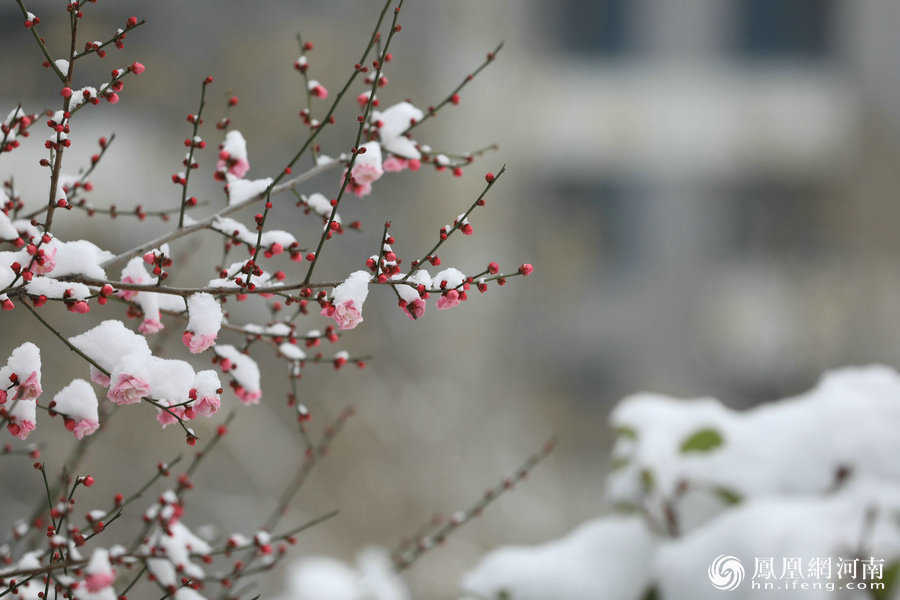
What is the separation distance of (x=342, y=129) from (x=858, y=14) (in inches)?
189

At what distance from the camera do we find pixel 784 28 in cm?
782

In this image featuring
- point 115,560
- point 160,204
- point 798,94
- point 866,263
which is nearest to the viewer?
point 115,560

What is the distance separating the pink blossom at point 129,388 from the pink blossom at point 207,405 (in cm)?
6

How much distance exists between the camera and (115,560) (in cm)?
91

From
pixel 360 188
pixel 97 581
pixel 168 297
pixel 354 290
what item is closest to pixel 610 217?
pixel 360 188

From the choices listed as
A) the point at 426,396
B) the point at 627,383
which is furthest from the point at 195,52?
the point at 627,383

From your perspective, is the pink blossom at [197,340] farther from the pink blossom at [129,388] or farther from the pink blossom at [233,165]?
the pink blossom at [233,165]

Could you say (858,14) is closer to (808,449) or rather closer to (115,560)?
(808,449)

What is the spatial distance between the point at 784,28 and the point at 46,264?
8.06m

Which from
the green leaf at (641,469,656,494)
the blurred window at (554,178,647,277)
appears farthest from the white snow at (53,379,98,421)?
the blurred window at (554,178,647,277)

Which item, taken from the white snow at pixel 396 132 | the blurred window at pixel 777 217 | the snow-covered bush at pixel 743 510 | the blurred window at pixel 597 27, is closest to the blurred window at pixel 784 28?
the blurred window at pixel 597 27

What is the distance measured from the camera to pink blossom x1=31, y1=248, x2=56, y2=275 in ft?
2.82

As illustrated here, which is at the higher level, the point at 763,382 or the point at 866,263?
the point at 866,263

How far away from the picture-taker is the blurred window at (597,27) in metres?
7.64
